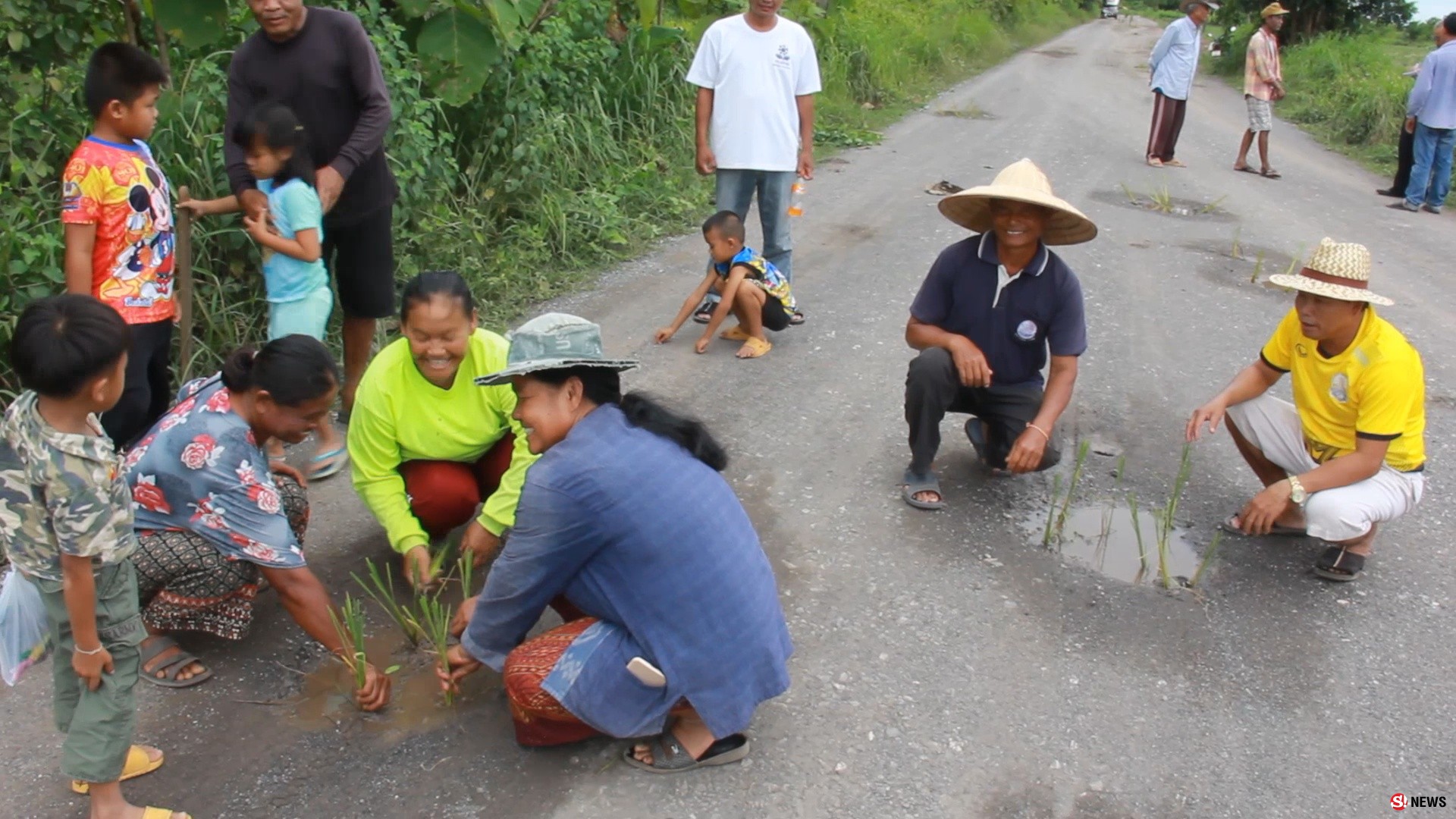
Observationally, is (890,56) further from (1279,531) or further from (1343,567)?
(1343,567)

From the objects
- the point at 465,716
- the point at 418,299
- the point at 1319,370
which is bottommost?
the point at 465,716

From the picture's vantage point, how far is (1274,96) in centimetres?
1091

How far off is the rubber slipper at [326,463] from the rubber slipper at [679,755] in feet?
6.38

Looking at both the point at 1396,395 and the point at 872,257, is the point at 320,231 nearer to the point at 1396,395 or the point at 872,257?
the point at 1396,395

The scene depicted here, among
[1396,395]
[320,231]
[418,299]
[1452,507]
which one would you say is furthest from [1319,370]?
[320,231]

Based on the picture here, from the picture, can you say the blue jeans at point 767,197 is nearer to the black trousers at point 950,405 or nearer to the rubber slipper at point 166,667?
the black trousers at point 950,405

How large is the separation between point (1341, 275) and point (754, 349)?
8.85 feet

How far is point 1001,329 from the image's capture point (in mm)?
4020

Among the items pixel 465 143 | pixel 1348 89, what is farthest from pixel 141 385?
pixel 1348 89

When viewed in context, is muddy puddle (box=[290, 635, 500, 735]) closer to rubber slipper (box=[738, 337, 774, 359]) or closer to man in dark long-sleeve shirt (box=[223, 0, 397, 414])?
man in dark long-sleeve shirt (box=[223, 0, 397, 414])

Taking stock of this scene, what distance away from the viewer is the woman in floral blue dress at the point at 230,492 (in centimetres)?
272

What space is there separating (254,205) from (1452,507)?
4.66 metres

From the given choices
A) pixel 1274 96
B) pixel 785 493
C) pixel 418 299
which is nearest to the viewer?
pixel 418 299

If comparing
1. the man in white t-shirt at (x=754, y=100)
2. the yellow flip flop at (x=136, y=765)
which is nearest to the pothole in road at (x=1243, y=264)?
the man in white t-shirt at (x=754, y=100)
